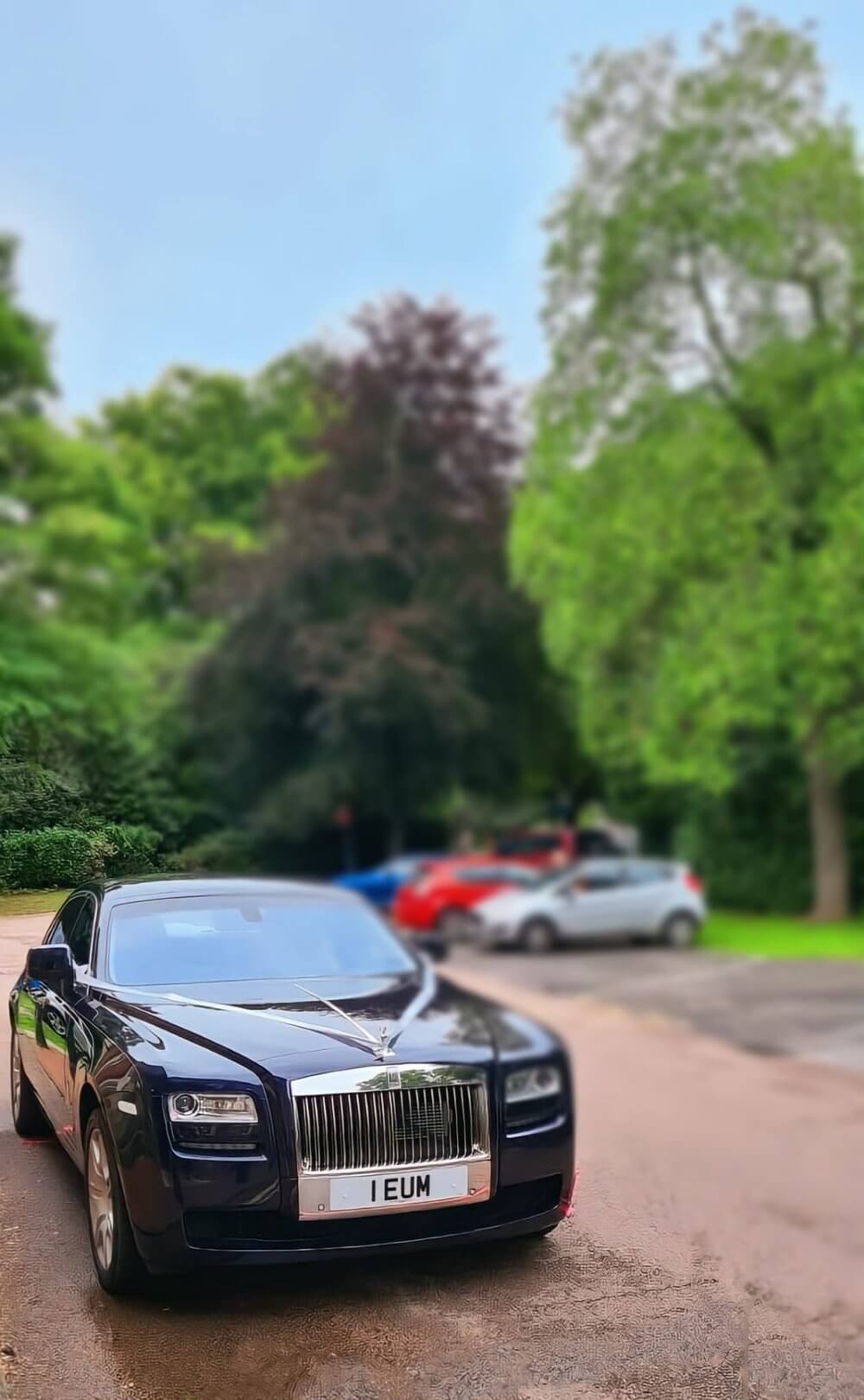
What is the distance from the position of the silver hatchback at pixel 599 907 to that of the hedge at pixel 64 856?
17.4 metres

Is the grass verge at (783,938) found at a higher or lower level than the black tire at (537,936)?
lower

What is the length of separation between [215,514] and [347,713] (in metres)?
18.6

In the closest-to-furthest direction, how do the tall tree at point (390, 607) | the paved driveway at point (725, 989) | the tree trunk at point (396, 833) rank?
the paved driveway at point (725, 989) → the tall tree at point (390, 607) → the tree trunk at point (396, 833)

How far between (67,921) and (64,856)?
0.15m

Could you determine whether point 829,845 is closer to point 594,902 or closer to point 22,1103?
point 594,902

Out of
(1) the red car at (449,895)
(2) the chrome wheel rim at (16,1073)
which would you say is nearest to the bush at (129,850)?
(2) the chrome wheel rim at (16,1073)

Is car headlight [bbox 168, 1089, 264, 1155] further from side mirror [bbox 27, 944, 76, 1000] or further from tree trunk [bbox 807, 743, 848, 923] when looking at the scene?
tree trunk [bbox 807, 743, 848, 923]

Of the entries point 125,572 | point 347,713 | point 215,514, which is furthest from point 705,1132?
point 215,514

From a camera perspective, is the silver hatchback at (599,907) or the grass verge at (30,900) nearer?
the grass verge at (30,900)

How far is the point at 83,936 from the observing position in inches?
93.5

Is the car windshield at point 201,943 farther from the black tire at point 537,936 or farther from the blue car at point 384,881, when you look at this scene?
the blue car at point 384,881

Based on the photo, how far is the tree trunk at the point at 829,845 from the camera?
23906 mm

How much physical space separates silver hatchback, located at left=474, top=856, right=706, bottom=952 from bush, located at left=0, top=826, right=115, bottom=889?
17471 millimetres

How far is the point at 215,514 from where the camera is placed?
45.1 metres
